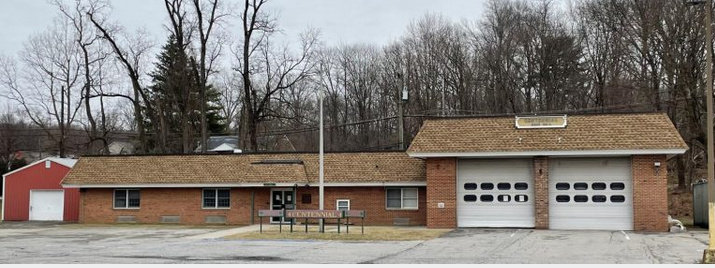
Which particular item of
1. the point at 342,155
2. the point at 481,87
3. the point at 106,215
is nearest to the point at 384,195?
the point at 342,155

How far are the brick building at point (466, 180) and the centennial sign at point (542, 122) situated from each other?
0.13ft

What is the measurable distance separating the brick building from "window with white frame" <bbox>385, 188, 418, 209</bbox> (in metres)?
0.05

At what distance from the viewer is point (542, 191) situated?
29.7 metres

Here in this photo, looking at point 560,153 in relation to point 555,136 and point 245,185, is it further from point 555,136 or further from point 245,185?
point 245,185

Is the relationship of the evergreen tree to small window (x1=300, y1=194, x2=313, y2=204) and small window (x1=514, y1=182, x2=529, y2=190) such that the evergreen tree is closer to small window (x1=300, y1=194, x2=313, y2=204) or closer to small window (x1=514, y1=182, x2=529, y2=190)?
small window (x1=300, y1=194, x2=313, y2=204)

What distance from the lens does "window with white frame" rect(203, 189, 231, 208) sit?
3616 centimetres

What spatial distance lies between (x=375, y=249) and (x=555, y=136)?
1183cm

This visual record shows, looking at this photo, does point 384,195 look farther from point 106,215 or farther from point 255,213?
point 106,215

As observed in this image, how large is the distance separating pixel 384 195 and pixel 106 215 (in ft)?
47.3

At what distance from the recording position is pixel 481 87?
56406 mm

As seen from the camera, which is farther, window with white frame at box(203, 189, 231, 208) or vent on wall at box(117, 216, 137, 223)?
vent on wall at box(117, 216, 137, 223)

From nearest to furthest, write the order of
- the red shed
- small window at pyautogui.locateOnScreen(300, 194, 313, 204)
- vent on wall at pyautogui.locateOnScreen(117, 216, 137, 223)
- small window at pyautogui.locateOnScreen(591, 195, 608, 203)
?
small window at pyautogui.locateOnScreen(591, 195, 608, 203) < small window at pyautogui.locateOnScreen(300, 194, 313, 204) < vent on wall at pyautogui.locateOnScreen(117, 216, 137, 223) < the red shed

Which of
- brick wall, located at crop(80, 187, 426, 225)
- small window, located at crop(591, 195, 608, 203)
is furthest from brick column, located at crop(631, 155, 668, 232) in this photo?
brick wall, located at crop(80, 187, 426, 225)

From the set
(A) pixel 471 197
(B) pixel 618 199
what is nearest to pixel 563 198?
(B) pixel 618 199
